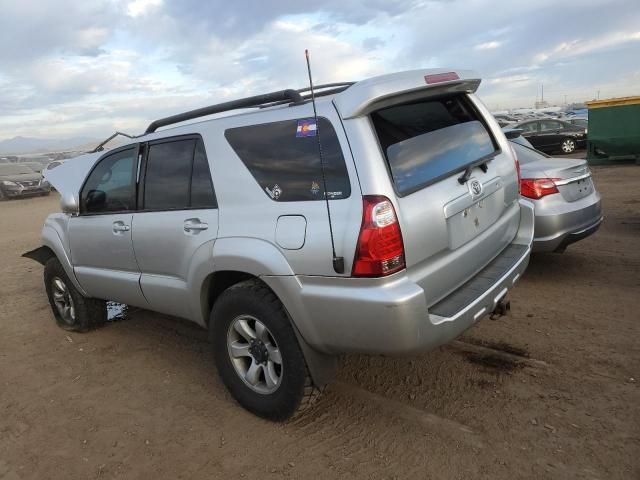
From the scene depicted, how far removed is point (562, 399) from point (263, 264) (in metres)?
1.98

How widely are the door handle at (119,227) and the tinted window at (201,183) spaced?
85 cm

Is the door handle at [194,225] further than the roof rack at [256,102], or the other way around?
the door handle at [194,225]

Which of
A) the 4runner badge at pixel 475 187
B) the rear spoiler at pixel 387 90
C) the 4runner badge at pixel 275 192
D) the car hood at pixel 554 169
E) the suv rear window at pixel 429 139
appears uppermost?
the rear spoiler at pixel 387 90

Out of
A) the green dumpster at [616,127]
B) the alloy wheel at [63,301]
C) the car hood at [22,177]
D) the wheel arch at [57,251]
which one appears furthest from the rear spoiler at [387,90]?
the car hood at [22,177]

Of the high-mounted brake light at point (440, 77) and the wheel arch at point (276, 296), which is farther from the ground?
the high-mounted brake light at point (440, 77)

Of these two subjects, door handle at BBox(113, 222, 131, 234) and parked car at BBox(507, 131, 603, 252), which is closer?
door handle at BBox(113, 222, 131, 234)

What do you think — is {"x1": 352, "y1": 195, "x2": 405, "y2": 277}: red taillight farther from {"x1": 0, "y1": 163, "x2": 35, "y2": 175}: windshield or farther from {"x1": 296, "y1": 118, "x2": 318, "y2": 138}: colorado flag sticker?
{"x1": 0, "y1": 163, "x2": 35, "y2": 175}: windshield

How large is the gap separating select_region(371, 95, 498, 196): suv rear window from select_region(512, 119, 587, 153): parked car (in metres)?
15.8

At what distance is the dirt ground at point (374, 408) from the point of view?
2717 millimetres

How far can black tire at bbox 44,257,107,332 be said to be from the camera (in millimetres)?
4914

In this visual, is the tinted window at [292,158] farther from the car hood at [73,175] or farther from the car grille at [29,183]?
the car grille at [29,183]

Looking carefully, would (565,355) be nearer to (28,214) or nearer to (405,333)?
(405,333)

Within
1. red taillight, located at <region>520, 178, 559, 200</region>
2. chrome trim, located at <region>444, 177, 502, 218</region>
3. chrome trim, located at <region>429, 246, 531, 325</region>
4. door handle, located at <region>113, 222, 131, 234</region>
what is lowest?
chrome trim, located at <region>429, 246, 531, 325</region>

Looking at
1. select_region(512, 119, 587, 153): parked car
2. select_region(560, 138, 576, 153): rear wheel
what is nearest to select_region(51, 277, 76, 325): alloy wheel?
select_region(512, 119, 587, 153): parked car
